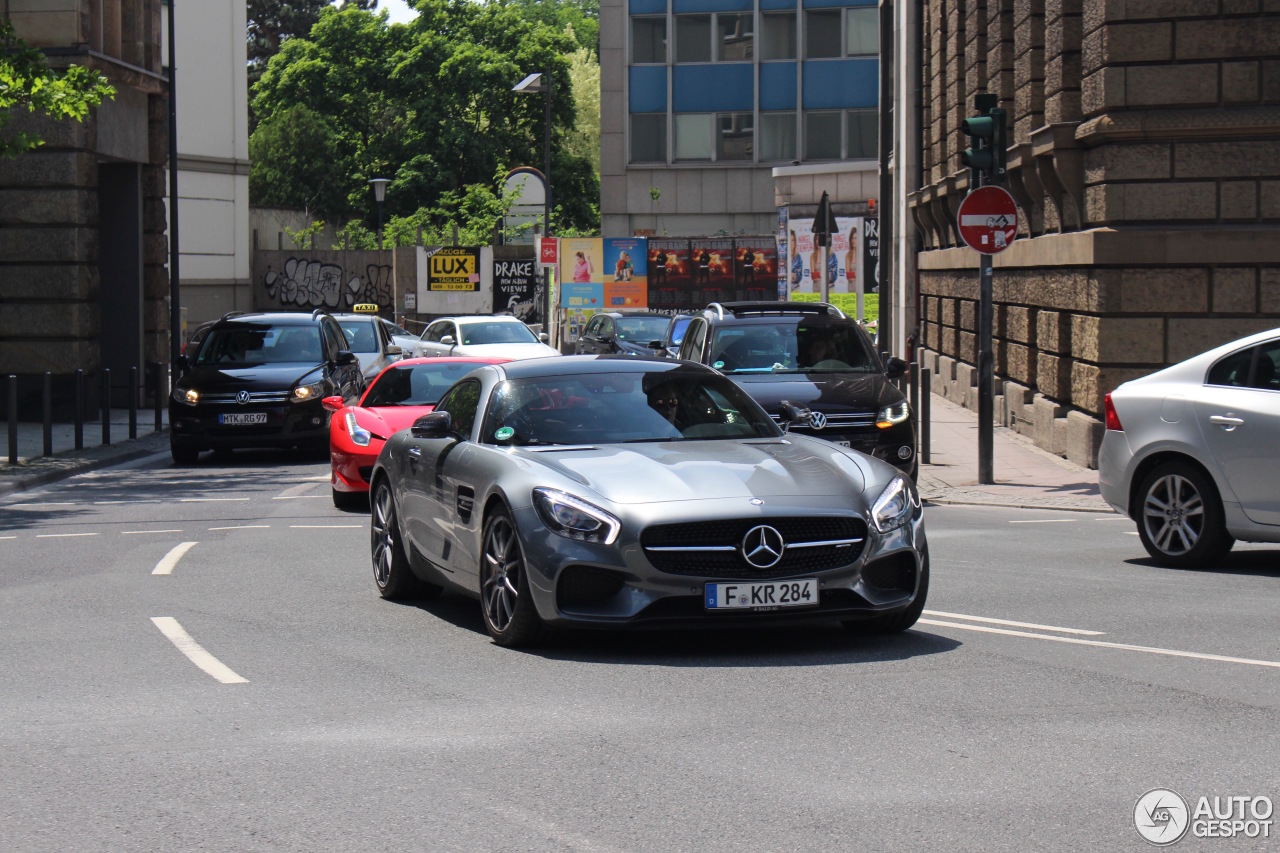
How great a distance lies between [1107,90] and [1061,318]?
307cm

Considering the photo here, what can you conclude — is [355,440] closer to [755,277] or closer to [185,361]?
[185,361]

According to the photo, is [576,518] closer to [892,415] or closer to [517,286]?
[892,415]

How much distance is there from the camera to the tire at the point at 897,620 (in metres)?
7.84

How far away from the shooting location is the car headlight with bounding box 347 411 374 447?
49.1 ft

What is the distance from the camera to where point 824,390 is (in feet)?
49.2

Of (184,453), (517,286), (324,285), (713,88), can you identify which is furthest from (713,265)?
(184,453)

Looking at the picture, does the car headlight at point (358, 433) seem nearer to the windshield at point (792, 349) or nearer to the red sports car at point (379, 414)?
the red sports car at point (379, 414)

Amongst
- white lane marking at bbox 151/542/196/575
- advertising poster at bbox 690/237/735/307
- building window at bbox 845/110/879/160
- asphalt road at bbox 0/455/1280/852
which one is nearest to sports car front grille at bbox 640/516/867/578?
asphalt road at bbox 0/455/1280/852

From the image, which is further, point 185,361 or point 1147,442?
point 185,361

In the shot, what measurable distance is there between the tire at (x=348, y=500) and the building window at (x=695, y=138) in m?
48.6

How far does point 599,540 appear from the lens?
7.36m

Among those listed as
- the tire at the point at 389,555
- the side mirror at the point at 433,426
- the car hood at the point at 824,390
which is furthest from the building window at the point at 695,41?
the side mirror at the point at 433,426

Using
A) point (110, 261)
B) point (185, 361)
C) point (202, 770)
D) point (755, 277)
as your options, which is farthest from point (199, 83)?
point (202, 770)

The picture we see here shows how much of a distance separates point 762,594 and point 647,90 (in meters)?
56.5
